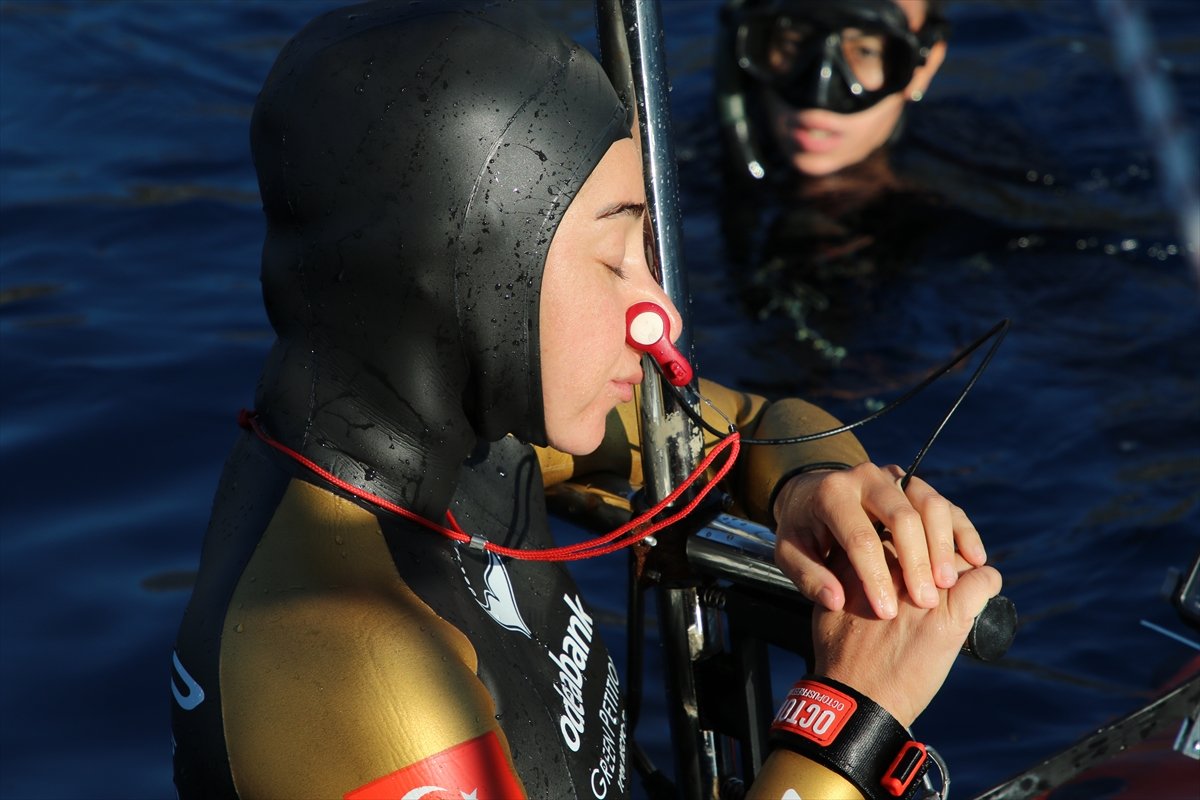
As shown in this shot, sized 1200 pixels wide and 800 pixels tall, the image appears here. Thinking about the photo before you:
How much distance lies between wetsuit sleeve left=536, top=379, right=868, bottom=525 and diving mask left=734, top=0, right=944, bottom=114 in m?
3.05

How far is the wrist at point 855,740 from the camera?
1.48 meters

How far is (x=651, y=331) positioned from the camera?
163 centimetres

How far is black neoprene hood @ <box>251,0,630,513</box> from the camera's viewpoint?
60.1 inches

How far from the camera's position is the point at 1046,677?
308cm

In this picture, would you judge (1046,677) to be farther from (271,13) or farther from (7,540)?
(271,13)

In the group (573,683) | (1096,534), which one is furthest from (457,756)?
(1096,534)

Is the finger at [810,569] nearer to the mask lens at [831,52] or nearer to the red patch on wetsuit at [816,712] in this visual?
the red patch on wetsuit at [816,712]

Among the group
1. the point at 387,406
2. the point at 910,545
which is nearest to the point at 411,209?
the point at 387,406

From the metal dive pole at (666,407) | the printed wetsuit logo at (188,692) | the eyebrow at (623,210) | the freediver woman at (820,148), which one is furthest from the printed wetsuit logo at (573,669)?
the freediver woman at (820,148)

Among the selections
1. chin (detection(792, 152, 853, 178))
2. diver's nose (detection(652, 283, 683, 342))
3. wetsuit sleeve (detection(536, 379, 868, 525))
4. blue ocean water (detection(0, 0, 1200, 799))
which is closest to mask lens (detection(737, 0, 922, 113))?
chin (detection(792, 152, 853, 178))

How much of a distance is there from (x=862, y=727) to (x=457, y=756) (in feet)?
1.45

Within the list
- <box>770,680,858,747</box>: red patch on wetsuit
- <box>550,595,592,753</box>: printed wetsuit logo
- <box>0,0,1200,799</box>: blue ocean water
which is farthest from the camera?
<box>0,0,1200,799</box>: blue ocean water

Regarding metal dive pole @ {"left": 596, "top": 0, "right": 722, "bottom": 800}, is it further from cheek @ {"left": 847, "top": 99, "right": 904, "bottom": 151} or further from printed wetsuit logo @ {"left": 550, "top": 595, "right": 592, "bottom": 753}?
cheek @ {"left": 847, "top": 99, "right": 904, "bottom": 151}

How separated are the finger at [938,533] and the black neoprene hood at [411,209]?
1.53ft
